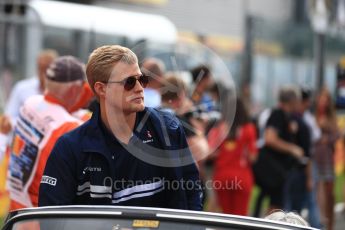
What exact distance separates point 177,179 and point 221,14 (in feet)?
99.5

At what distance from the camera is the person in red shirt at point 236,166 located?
35.3 feet

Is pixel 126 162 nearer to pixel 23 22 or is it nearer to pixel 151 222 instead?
pixel 151 222

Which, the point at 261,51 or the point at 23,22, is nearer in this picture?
the point at 23,22

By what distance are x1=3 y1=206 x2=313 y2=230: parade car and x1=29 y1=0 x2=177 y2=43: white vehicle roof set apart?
10.9m

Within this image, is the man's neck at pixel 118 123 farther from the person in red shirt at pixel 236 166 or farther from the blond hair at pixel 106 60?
the person in red shirt at pixel 236 166

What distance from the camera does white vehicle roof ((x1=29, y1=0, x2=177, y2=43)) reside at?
15219 millimetres

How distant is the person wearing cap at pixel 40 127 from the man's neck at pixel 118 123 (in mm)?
1269

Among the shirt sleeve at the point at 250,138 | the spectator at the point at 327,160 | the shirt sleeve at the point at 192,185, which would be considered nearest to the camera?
the shirt sleeve at the point at 192,185

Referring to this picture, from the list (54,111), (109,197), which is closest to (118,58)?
(109,197)

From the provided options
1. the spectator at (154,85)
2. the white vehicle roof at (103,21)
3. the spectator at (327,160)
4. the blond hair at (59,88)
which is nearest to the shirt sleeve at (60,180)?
the blond hair at (59,88)

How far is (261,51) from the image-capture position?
24016 mm

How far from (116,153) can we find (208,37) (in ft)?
60.6

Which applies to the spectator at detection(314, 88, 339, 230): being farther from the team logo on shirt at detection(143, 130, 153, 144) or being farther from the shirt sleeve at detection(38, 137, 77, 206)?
the shirt sleeve at detection(38, 137, 77, 206)

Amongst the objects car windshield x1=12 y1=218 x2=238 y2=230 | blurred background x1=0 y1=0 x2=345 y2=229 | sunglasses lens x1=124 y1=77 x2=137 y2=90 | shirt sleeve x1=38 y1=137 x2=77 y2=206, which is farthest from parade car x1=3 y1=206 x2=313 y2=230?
blurred background x1=0 y1=0 x2=345 y2=229
